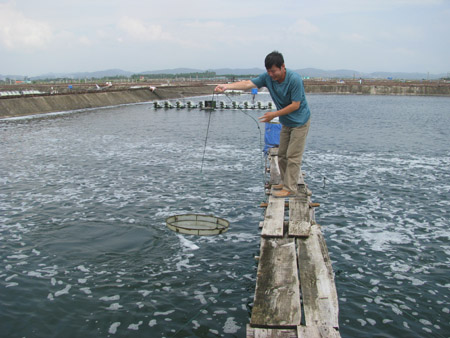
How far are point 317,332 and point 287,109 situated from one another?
467 cm

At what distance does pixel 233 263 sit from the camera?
9938 millimetres

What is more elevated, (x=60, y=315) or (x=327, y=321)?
(x=327, y=321)

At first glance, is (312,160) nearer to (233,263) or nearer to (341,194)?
(341,194)

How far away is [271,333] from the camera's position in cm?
516

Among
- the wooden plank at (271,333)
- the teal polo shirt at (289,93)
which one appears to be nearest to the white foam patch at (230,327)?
the wooden plank at (271,333)

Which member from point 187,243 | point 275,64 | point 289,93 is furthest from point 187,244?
point 275,64

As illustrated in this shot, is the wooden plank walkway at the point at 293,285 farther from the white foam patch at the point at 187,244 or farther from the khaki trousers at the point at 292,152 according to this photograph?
the white foam patch at the point at 187,244

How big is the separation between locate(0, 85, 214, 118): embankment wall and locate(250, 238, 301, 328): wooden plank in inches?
1758

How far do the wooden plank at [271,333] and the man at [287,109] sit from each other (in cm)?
447

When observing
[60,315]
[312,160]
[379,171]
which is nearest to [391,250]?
[60,315]

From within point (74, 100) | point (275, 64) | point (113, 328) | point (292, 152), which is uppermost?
point (275, 64)

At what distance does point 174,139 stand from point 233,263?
22637mm

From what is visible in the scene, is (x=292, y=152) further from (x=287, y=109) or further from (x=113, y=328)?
(x=113, y=328)

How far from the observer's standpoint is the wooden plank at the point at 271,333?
512 cm
